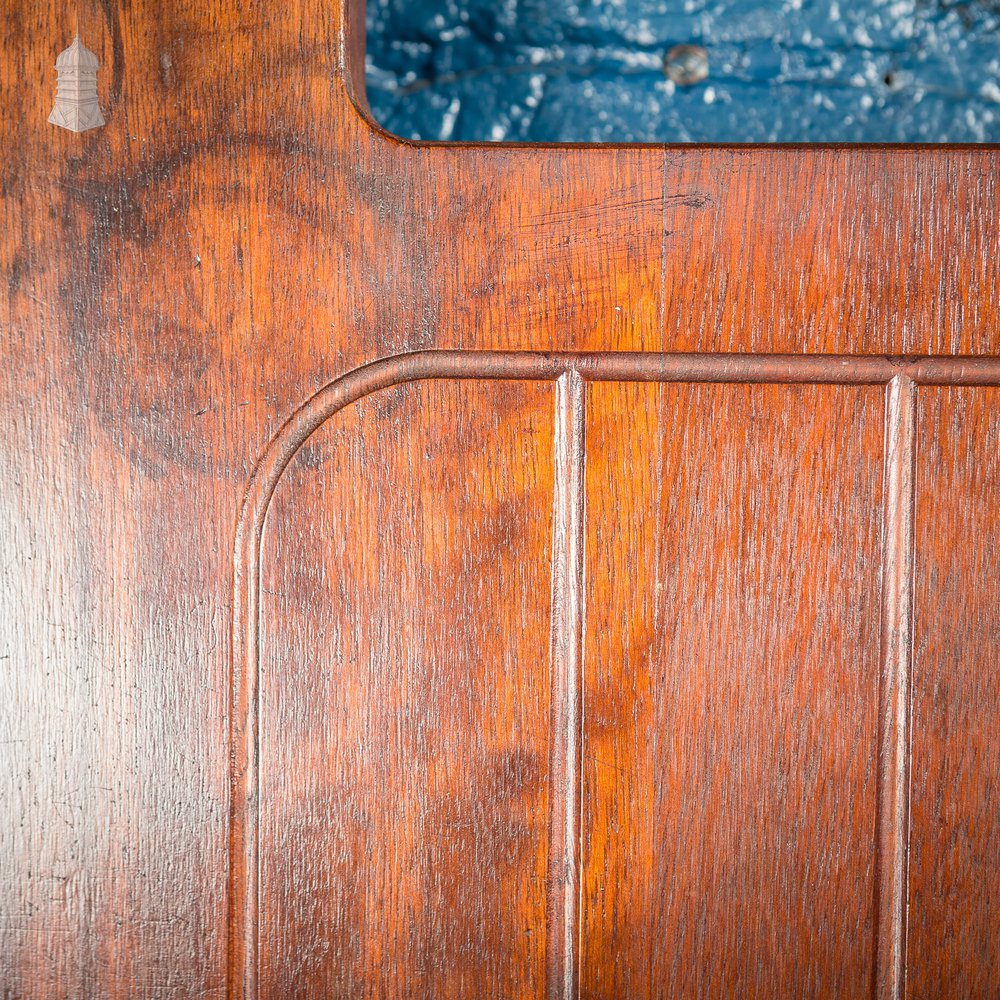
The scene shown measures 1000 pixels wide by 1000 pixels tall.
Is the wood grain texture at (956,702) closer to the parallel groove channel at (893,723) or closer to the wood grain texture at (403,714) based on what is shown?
the parallel groove channel at (893,723)

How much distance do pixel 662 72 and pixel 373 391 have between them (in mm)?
268

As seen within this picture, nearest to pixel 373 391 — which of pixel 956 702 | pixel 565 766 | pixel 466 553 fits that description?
pixel 466 553

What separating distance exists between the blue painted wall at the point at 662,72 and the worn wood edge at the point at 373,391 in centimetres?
16

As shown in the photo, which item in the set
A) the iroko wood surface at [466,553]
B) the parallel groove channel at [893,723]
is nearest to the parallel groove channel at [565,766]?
the iroko wood surface at [466,553]

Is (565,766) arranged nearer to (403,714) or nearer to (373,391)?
(403,714)

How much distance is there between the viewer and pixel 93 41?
1.29 ft

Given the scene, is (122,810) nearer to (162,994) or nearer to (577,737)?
(162,994)

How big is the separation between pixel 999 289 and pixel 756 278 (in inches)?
4.8

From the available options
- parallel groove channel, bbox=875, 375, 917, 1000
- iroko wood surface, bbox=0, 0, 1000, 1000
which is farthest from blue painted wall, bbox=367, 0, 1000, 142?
parallel groove channel, bbox=875, 375, 917, 1000

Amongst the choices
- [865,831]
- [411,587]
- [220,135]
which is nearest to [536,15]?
[220,135]

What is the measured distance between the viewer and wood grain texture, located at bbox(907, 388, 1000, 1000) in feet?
1.28

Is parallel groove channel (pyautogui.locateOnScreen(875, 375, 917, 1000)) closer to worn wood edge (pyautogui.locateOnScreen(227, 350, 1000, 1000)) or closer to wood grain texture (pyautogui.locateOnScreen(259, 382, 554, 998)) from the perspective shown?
worn wood edge (pyautogui.locateOnScreen(227, 350, 1000, 1000))

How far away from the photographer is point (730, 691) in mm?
400

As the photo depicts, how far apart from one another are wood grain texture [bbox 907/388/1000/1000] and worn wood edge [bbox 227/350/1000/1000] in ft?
0.04
